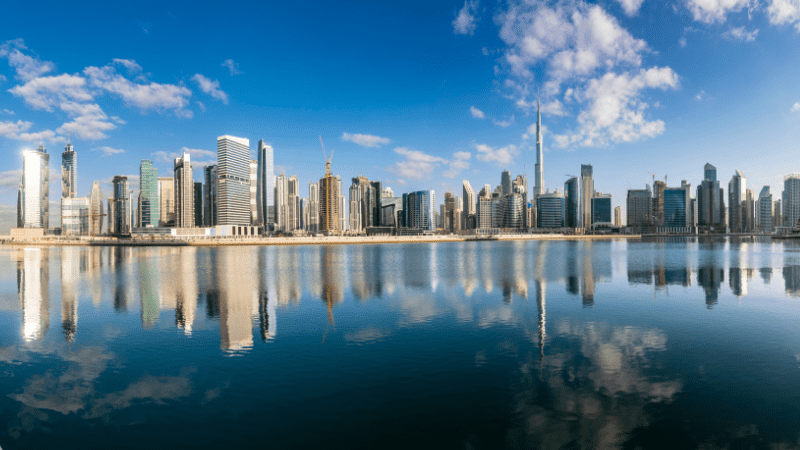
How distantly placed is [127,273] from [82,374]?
56.2 metres

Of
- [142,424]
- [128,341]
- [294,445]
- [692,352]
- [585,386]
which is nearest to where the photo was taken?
[294,445]

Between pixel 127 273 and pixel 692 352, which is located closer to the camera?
pixel 692 352

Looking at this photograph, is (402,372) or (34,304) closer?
(402,372)

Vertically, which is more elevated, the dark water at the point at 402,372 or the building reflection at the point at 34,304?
the building reflection at the point at 34,304

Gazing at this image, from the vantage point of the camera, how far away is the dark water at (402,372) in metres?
14.6

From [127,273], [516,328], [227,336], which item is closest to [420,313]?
[516,328]

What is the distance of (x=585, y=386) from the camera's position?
722 inches

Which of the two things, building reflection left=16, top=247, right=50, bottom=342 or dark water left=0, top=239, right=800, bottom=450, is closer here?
dark water left=0, top=239, right=800, bottom=450

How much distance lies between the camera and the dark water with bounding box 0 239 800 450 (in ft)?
48.0

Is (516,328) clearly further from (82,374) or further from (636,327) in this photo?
(82,374)

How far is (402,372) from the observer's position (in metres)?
20.3

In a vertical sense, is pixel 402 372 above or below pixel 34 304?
below

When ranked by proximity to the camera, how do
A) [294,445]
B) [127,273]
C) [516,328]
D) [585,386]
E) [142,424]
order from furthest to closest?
[127,273] < [516,328] < [585,386] < [142,424] < [294,445]

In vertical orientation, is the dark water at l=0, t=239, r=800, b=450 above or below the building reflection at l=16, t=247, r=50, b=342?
below
